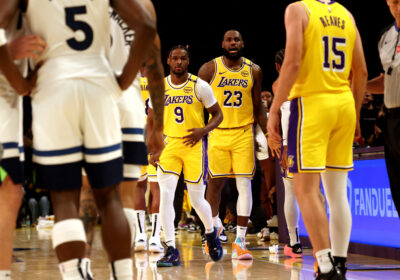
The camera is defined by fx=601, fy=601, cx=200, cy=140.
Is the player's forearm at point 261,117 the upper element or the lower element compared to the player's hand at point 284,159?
upper

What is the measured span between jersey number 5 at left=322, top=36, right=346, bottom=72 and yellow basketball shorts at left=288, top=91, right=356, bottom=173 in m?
0.18

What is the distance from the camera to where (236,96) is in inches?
266

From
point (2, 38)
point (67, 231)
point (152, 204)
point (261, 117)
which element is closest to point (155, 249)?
point (152, 204)

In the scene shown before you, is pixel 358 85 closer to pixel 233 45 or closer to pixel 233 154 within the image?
pixel 233 154

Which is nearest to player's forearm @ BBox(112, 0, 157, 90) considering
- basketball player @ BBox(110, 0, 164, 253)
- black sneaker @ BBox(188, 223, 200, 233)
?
basketball player @ BBox(110, 0, 164, 253)

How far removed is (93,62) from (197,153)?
3352 mm

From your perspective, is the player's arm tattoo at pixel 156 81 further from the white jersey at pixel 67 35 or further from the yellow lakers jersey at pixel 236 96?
the yellow lakers jersey at pixel 236 96

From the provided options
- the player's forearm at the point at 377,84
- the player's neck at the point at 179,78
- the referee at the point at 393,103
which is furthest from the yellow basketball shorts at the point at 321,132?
the player's neck at the point at 179,78

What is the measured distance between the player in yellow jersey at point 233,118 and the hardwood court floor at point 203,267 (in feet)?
2.97

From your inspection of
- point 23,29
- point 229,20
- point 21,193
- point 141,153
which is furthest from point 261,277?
point 229,20

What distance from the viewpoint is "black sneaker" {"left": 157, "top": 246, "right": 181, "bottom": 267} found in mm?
5430

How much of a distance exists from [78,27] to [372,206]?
4.14m

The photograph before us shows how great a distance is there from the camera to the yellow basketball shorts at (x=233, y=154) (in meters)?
6.56

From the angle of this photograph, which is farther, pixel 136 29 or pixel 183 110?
pixel 183 110
